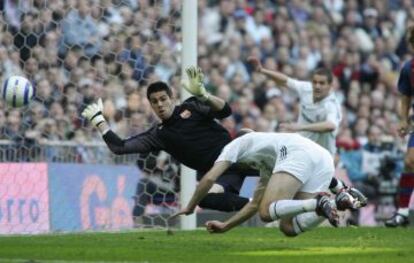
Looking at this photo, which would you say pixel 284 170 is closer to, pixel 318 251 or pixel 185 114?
pixel 318 251

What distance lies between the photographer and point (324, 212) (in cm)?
1052

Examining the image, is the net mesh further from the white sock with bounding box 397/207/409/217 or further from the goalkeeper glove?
the goalkeeper glove

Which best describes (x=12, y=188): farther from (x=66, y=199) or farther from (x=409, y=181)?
(x=409, y=181)

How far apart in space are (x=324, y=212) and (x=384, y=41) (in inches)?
630

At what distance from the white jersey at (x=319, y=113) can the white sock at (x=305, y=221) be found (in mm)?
5119

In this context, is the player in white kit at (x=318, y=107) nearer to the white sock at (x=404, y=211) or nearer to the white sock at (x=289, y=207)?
the white sock at (x=404, y=211)

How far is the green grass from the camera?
10188 mm

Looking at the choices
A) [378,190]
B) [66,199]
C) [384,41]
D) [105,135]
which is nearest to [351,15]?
[384,41]

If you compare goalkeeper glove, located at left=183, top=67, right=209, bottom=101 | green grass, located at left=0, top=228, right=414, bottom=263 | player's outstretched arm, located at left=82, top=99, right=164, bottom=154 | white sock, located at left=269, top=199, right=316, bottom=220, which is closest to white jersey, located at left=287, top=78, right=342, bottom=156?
green grass, located at left=0, top=228, right=414, bottom=263

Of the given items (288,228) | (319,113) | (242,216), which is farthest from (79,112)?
(288,228)

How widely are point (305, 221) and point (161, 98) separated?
2353 millimetres

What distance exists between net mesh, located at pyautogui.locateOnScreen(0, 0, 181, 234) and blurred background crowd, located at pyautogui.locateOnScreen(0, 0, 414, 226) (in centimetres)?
2

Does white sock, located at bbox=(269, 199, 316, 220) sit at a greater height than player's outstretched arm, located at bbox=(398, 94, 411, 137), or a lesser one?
lesser

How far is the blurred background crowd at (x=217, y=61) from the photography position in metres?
15.5
